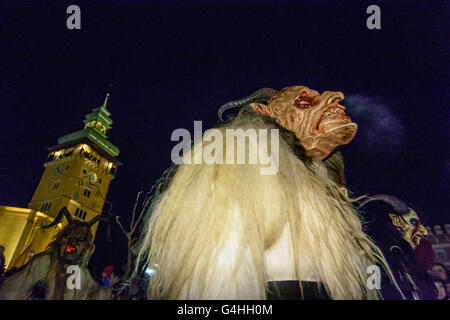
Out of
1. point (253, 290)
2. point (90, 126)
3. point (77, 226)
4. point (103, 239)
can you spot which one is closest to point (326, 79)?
point (253, 290)

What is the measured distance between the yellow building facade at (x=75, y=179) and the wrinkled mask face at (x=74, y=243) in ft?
48.6

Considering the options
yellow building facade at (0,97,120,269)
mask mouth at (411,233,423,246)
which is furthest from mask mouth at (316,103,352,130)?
yellow building facade at (0,97,120,269)

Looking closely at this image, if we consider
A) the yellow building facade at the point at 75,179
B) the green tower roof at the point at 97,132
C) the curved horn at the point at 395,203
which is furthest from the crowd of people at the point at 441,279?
the green tower roof at the point at 97,132

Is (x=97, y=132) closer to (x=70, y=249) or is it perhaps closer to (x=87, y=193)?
(x=87, y=193)

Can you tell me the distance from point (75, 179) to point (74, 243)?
1801 cm

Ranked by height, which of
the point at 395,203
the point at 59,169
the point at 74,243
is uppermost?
the point at 59,169

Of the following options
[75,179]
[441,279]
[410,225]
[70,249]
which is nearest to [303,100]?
[70,249]

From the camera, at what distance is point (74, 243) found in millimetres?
2408

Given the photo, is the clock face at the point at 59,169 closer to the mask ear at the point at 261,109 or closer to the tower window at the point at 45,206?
→ the tower window at the point at 45,206

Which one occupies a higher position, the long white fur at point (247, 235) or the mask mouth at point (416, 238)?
the mask mouth at point (416, 238)

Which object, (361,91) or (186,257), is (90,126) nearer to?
(361,91)

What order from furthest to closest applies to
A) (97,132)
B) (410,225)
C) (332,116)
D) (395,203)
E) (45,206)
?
(97,132) < (45,206) < (410,225) < (395,203) < (332,116)

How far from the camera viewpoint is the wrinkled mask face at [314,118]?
64 cm

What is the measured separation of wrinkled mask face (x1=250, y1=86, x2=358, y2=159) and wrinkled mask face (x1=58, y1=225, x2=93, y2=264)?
2.35 metres
